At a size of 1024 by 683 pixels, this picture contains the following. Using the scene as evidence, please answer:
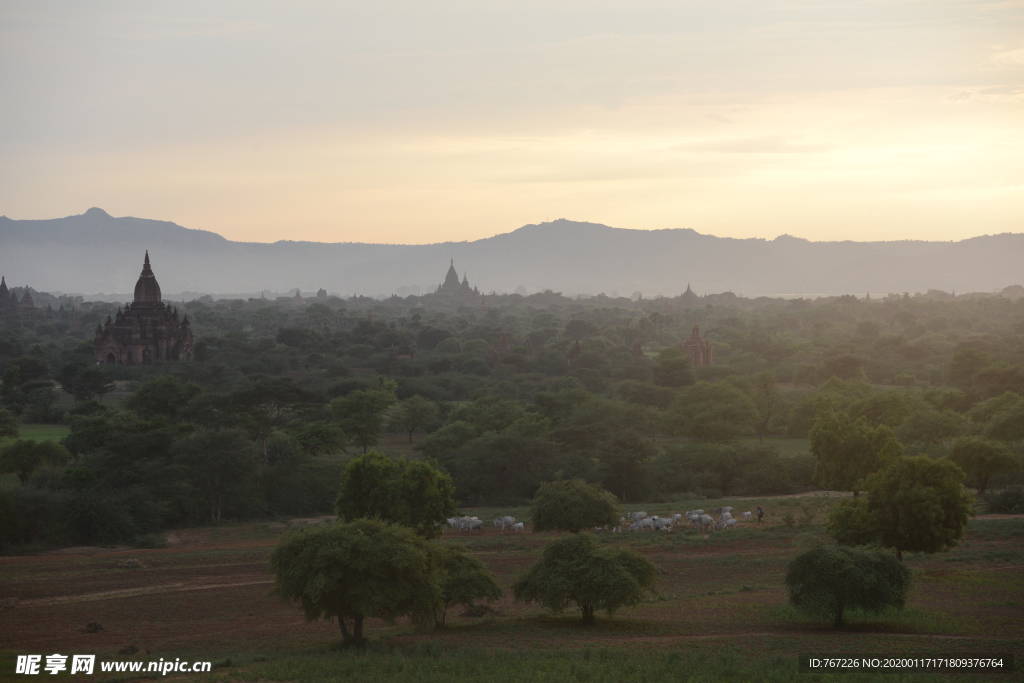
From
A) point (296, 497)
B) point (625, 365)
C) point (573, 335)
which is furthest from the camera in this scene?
point (573, 335)

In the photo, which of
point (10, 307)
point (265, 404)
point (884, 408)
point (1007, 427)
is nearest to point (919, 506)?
point (1007, 427)

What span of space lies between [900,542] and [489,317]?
15756 centimetres

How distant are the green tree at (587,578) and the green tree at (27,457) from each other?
2803 centimetres

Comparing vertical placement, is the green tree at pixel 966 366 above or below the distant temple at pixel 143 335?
below

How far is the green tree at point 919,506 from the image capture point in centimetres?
2497

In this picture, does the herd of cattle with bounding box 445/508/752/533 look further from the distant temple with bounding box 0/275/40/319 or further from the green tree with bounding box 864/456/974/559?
the distant temple with bounding box 0/275/40/319

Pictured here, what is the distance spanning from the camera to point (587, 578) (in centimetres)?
2139

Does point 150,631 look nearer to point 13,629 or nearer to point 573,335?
point 13,629

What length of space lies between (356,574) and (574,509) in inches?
537

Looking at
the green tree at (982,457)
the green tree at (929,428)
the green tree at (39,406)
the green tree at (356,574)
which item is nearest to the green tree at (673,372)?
the green tree at (929,428)

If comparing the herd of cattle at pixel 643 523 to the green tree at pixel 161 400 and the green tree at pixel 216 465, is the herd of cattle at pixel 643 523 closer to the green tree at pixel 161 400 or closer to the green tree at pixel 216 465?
the green tree at pixel 216 465

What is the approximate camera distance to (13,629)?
21641 millimetres

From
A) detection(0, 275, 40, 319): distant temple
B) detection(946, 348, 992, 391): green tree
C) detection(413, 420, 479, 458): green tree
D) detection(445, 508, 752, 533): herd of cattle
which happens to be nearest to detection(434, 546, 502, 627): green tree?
detection(445, 508, 752, 533): herd of cattle

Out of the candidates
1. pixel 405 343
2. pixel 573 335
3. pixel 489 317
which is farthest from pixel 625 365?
pixel 489 317
